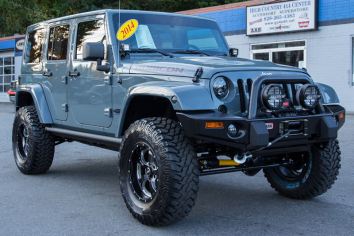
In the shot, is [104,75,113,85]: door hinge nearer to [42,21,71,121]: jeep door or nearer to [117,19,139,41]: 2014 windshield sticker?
[117,19,139,41]: 2014 windshield sticker

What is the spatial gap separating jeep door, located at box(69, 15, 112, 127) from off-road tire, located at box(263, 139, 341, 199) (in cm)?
212

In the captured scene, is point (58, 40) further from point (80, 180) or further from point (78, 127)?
point (80, 180)

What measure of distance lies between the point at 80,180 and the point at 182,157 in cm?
269

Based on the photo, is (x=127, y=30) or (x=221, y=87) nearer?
(x=221, y=87)

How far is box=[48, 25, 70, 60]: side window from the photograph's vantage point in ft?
19.4

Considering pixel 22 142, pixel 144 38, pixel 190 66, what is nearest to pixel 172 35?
pixel 144 38

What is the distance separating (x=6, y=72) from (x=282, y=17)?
1893 centimetres

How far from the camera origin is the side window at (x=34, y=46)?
6.56m

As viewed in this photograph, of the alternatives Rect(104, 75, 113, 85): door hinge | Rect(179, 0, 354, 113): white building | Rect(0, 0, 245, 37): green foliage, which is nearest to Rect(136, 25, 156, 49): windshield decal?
Rect(104, 75, 113, 85): door hinge

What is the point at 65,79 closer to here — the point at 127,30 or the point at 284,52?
the point at 127,30

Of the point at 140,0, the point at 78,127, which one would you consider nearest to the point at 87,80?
the point at 78,127

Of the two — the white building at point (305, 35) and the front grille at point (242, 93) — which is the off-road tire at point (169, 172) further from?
the white building at point (305, 35)

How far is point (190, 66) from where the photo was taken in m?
4.16

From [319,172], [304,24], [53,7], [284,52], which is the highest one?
[53,7]
